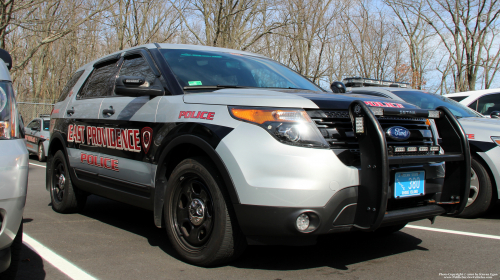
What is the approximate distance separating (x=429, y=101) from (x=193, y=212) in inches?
196

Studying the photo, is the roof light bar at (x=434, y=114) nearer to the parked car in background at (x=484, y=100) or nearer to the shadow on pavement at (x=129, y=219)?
the shadow on pavement at (x=129, y=219)

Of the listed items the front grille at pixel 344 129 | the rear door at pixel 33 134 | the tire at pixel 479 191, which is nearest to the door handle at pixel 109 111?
the front grille at pixel 344 129

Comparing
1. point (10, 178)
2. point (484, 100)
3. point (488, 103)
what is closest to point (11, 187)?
point (10, 178)

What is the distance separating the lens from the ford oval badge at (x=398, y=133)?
3.22 metres

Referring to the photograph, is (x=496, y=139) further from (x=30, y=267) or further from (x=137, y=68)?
(x=30, y=267)

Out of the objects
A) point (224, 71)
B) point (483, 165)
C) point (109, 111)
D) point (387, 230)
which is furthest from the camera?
point (483, 165)

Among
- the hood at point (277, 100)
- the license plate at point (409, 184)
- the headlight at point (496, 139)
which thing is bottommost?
the license plate at point (409, 184)

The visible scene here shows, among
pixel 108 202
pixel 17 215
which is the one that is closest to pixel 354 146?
pixel 17 215

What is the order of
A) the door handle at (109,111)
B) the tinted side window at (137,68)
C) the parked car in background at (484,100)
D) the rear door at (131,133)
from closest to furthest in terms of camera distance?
the rear door at (131,133)
the tinted side window at (137,68)
the door handle at (109,111)
the parked car in background at (484,100)

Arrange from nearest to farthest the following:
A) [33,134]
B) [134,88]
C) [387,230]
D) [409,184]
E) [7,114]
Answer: [7,114]
[409,184]
[134,88]
[387,230]
[33,134]

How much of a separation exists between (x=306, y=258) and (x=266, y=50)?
2602 centimetres

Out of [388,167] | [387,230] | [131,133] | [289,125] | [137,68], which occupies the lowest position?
[387,230]

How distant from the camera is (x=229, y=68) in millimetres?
4359

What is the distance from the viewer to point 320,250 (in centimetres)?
399
